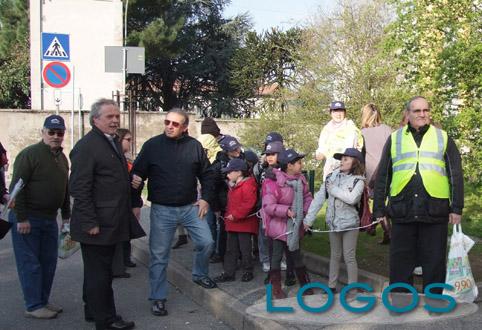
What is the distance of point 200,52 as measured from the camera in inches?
1619

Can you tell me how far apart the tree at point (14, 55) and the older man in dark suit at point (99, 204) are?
2933cm

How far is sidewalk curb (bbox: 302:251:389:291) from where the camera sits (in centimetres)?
581

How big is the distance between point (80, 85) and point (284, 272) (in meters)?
22.0

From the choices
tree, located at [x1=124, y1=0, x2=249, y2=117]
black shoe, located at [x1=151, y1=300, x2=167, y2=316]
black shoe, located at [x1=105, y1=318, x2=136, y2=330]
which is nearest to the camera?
black shoe, located at [x1=105, y1=318, x2=136, y2=330]

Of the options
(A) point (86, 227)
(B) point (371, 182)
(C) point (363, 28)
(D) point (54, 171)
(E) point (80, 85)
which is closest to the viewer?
(A) point (86, 227)

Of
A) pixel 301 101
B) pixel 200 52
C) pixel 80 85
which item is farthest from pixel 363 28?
pixel 200 52

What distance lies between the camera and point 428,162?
4949 mm

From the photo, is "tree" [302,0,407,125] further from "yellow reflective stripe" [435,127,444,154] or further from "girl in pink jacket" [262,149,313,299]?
"yellow reflective stripe" [435,127,444,154]

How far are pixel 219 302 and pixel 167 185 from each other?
1280mm

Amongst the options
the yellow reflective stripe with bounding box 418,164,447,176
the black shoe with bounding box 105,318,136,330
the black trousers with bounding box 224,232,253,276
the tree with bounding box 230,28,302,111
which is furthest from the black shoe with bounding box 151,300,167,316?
the tree with bounding box 230,28,302,111

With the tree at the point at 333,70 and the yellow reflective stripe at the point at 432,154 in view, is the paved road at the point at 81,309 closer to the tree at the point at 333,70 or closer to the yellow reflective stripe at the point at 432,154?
the yellow reflective stripe at the point at 432,154

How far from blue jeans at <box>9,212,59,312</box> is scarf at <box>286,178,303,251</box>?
92.8 inches

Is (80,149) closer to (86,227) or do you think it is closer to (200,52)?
(86,227)

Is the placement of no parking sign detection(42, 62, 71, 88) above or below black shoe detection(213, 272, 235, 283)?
above
